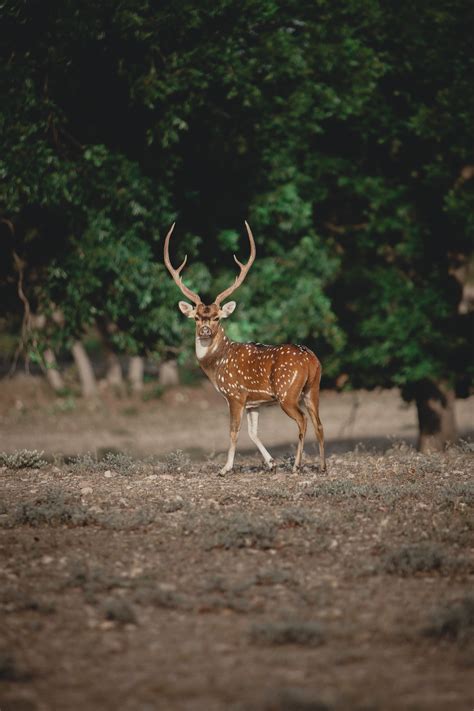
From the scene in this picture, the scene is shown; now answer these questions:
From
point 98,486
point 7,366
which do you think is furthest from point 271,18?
point 7,366

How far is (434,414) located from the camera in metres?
19.1

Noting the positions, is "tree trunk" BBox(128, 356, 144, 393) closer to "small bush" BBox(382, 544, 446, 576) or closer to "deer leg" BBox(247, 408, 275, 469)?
"deer leg" BBox(247, 408, 275, 469)

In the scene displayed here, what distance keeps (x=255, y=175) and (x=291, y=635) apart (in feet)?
36.5

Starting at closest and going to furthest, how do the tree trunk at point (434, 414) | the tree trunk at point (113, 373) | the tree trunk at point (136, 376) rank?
the tree trunk at point (434, 414)
the tree trunk at point (136, 376)
the tree trunk at point (113, 373)

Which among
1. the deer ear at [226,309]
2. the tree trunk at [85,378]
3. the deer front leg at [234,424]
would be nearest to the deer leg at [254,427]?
the deer front leg at [234,424]

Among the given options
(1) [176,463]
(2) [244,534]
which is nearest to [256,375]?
(1) [176,463]

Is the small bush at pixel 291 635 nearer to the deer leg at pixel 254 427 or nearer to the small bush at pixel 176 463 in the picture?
the deer leg at pixel 254 427

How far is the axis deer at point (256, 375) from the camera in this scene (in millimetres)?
12023

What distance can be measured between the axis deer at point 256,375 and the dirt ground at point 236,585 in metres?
0.55

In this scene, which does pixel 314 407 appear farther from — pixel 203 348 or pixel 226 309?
pixel 226 309

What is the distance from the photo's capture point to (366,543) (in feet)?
29.7

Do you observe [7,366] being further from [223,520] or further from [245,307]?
[223,520]

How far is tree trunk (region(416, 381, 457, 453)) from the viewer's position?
18922mm

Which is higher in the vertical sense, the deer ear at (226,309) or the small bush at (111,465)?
the deer ear at (226,309)
